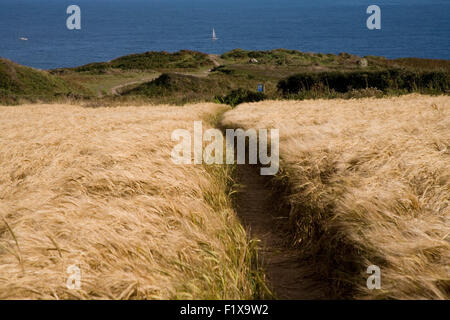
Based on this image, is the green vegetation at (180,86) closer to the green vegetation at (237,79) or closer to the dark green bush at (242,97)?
the green vegetation at (237,79)

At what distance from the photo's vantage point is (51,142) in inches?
242

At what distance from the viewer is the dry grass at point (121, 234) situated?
197cm

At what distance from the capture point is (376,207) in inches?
109

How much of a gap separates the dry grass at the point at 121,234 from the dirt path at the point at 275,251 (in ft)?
1.20

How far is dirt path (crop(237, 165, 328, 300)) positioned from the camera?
9.30 ft

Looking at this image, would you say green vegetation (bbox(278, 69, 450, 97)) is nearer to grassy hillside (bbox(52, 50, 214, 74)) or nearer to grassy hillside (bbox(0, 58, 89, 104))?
grassy hillside (bbox(0, 58, 89, 104))

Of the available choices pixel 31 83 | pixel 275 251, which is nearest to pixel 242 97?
pixel 275 251

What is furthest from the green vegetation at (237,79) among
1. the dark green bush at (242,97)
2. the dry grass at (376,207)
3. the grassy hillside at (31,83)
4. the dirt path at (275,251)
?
the dirt path at (275,251)

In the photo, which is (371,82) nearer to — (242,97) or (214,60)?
(242,97)

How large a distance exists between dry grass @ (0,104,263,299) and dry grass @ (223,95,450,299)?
0.79m

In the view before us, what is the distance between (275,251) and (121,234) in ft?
5.67
